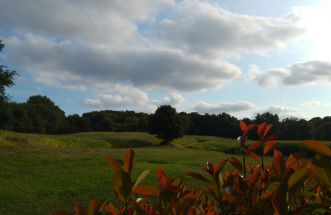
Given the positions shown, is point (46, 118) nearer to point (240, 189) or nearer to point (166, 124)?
point (166, 124)

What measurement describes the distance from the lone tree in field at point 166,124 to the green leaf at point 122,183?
35293mm

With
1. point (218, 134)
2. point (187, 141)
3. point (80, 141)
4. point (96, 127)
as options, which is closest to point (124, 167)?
point (80, 141)

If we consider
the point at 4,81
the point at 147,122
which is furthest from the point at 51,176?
the point at 147,122

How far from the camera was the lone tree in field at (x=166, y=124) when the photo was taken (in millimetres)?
36250

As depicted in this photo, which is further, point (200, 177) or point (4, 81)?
point (4, 81)

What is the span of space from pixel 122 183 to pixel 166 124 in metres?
35.4

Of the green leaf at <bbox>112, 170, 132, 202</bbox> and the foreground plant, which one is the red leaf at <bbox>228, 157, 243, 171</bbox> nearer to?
the foreground plant

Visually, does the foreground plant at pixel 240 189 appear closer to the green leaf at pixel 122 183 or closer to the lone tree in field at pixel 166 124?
the green leaf at pixel 122 183

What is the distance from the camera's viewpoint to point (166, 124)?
119ft

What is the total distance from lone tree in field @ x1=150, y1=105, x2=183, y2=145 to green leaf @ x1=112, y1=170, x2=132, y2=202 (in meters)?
35.3

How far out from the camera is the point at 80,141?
3047cm

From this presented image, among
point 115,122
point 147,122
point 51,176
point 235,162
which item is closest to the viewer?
point 235,162

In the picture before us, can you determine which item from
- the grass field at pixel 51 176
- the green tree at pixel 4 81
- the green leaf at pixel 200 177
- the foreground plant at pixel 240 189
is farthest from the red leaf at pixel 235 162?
the green tree at pixel 4 81

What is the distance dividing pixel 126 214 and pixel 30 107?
59323mm
